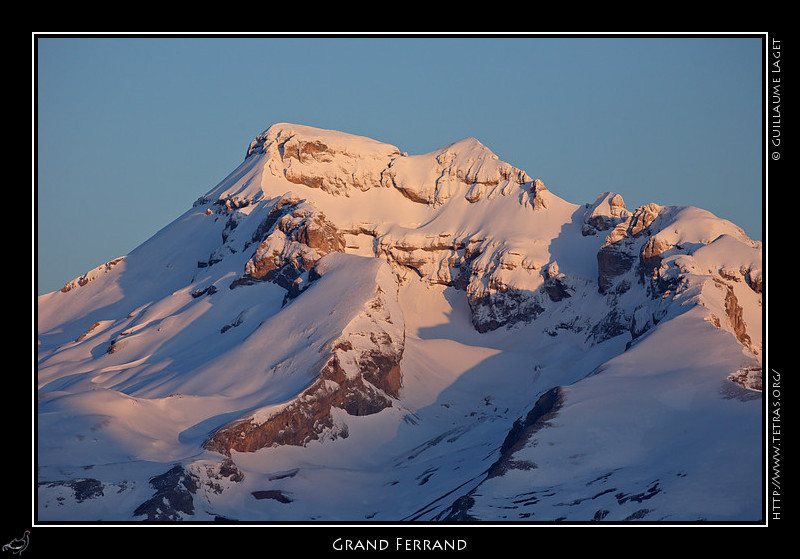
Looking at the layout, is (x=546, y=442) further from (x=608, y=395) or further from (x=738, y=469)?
(x=738, y=469)
